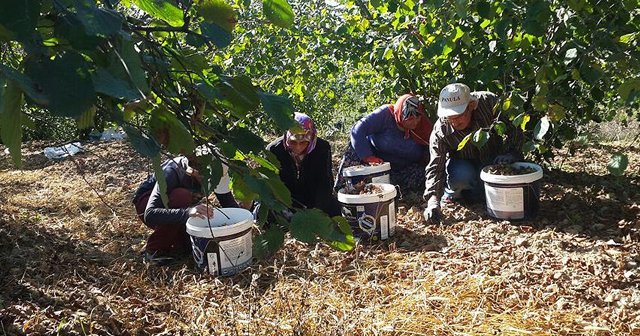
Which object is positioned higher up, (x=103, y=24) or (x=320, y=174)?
(x=103, y=24)

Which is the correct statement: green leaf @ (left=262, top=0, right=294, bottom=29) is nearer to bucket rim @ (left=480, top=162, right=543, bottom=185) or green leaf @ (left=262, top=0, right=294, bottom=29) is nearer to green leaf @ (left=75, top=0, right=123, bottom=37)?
green leaf @ (left=75, top=0, right=123, bottom=37)

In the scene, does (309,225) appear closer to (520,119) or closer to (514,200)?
(520,119)

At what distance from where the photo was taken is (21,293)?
2373mm

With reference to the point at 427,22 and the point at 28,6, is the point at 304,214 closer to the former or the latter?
the point at 28,6

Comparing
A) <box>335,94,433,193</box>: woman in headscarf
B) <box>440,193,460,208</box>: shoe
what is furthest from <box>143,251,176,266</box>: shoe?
<box>440,193,460,208</box>: shoe

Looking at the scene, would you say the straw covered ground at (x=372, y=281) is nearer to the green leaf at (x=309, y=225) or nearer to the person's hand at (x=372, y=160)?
the person's hand at (x=372, y=160)

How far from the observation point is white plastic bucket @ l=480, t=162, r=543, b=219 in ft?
10.00

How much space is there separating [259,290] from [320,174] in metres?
1.12

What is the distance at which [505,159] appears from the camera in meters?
3.42

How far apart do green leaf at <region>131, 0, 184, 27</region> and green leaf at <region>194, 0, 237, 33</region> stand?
0.14 ft

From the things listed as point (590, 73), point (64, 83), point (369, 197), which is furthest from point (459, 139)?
point (64, 83)

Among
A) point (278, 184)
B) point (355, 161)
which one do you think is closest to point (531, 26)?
point (278, 184)

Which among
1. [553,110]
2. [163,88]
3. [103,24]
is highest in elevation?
[103,24]

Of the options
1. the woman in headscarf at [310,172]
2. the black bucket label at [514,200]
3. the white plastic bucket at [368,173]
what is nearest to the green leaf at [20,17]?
the woman in headscarf at [310,172]
